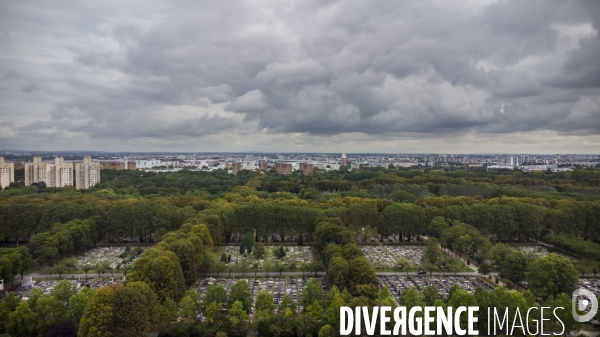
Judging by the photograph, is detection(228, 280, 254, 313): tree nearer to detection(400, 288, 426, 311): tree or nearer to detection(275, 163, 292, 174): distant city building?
detection(400, 288, 426, 311): tree

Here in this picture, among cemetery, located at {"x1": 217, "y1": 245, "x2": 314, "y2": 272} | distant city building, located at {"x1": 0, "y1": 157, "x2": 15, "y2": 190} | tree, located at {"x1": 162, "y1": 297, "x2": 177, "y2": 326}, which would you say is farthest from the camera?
distant city building, located at {"x1": 0, "y1": 157, "x2": 15, "y2": 190}

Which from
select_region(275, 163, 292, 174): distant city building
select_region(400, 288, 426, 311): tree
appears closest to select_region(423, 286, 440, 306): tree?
select_region(400, 288, 426, 311): tree

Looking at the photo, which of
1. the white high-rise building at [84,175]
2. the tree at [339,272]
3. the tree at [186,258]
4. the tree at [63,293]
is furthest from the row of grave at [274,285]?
the white high-rise building at [84,175]

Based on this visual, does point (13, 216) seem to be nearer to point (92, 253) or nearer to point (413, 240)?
point (92, 253)

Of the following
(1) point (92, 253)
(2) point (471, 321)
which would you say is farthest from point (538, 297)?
(1) point (92, 253)

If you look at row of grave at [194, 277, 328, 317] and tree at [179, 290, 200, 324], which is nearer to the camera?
tree at [179, 290, 200, 324]

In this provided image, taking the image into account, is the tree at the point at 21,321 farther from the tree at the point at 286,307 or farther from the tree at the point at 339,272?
the tree at the point at 339,272
